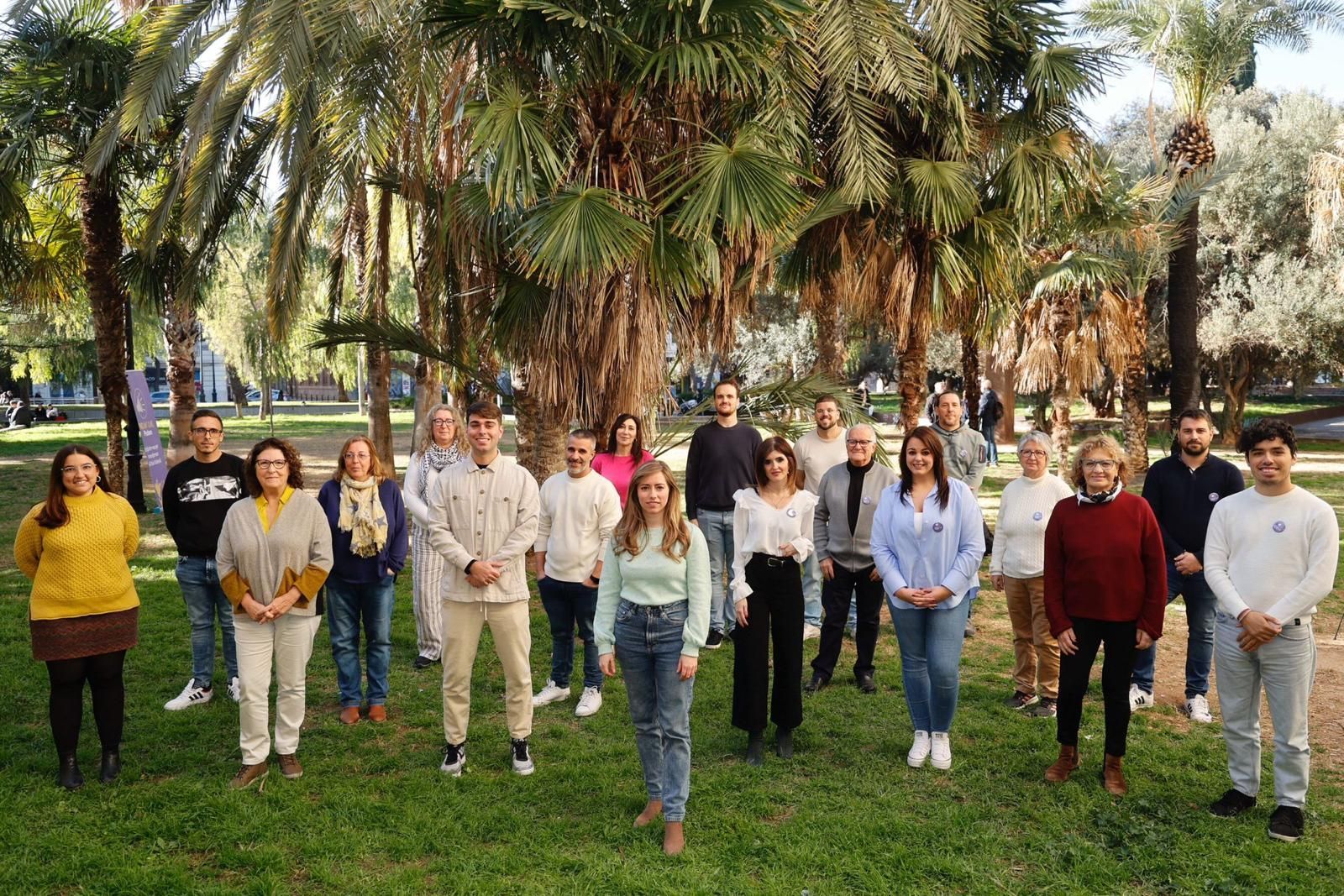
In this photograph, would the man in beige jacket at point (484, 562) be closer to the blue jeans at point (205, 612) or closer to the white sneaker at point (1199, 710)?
the blue jeans at point (205, 612)

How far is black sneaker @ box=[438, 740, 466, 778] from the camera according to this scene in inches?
208

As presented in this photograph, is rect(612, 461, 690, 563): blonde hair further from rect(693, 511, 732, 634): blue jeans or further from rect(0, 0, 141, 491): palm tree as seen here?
rect(0, 0, 141, 491): palm tree

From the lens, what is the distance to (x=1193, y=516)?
5.94 metres

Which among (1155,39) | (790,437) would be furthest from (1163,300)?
(790,437)

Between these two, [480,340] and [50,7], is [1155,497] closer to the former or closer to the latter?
[480,340]

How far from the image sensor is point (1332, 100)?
2542 centimetres

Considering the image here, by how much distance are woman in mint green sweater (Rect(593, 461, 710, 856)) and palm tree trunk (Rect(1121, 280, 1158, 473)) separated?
14.0 metres

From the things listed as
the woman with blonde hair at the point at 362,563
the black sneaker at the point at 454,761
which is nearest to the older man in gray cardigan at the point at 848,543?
the black sneaker at the point at 454,761

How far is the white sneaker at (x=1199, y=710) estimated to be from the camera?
6109 mm

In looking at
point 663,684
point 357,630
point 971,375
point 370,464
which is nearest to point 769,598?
point 663,684

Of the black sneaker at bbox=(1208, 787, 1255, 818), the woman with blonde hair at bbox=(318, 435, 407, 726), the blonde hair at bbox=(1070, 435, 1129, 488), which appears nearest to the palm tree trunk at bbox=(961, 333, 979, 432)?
the blonde hair at bbox=(1070, 435, 1129, 488)

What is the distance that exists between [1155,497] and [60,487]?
240 inches

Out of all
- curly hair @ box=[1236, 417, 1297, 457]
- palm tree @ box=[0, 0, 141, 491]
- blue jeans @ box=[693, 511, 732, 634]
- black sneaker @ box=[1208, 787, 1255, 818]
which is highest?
palm tree @ box=[0, 0, 141, 491]

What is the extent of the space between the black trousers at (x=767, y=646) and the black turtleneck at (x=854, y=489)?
3.72 ft
